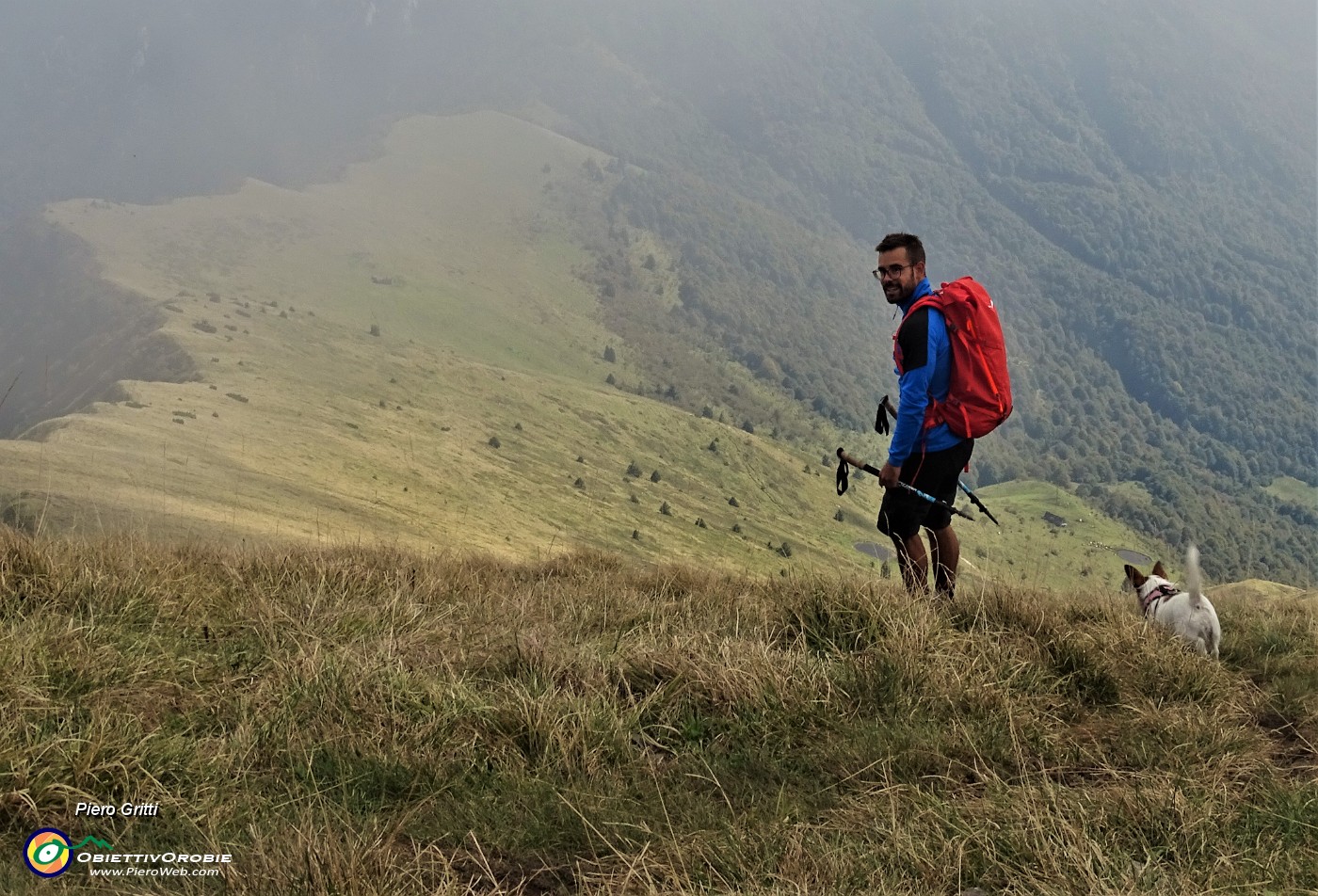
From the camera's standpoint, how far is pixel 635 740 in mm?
4109

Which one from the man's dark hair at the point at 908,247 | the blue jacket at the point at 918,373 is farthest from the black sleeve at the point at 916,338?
the man's dark hair at the point at 908,247

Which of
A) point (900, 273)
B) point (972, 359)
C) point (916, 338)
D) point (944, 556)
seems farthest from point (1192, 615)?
point (900, 273)

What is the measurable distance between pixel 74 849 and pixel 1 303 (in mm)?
194983

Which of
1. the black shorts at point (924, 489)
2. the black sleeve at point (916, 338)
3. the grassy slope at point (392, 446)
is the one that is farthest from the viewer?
the grassy slope at point (392, 446)

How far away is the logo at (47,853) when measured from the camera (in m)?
2.91

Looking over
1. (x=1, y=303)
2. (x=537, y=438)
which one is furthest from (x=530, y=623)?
(x=1, y=303)

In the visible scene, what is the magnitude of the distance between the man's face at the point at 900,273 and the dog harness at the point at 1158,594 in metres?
2.71

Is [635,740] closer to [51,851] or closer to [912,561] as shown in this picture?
[51,851]

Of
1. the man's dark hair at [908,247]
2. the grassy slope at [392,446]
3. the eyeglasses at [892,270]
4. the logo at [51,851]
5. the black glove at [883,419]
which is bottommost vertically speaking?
the grassy slope at [392,446]

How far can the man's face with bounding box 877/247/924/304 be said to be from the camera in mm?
6094

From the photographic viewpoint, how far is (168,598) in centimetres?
518

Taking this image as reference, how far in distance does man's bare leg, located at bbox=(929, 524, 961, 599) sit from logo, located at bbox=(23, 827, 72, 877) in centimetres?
504

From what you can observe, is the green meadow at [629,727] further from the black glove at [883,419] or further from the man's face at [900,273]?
the man's face at [900,273]

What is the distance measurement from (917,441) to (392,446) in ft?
222
